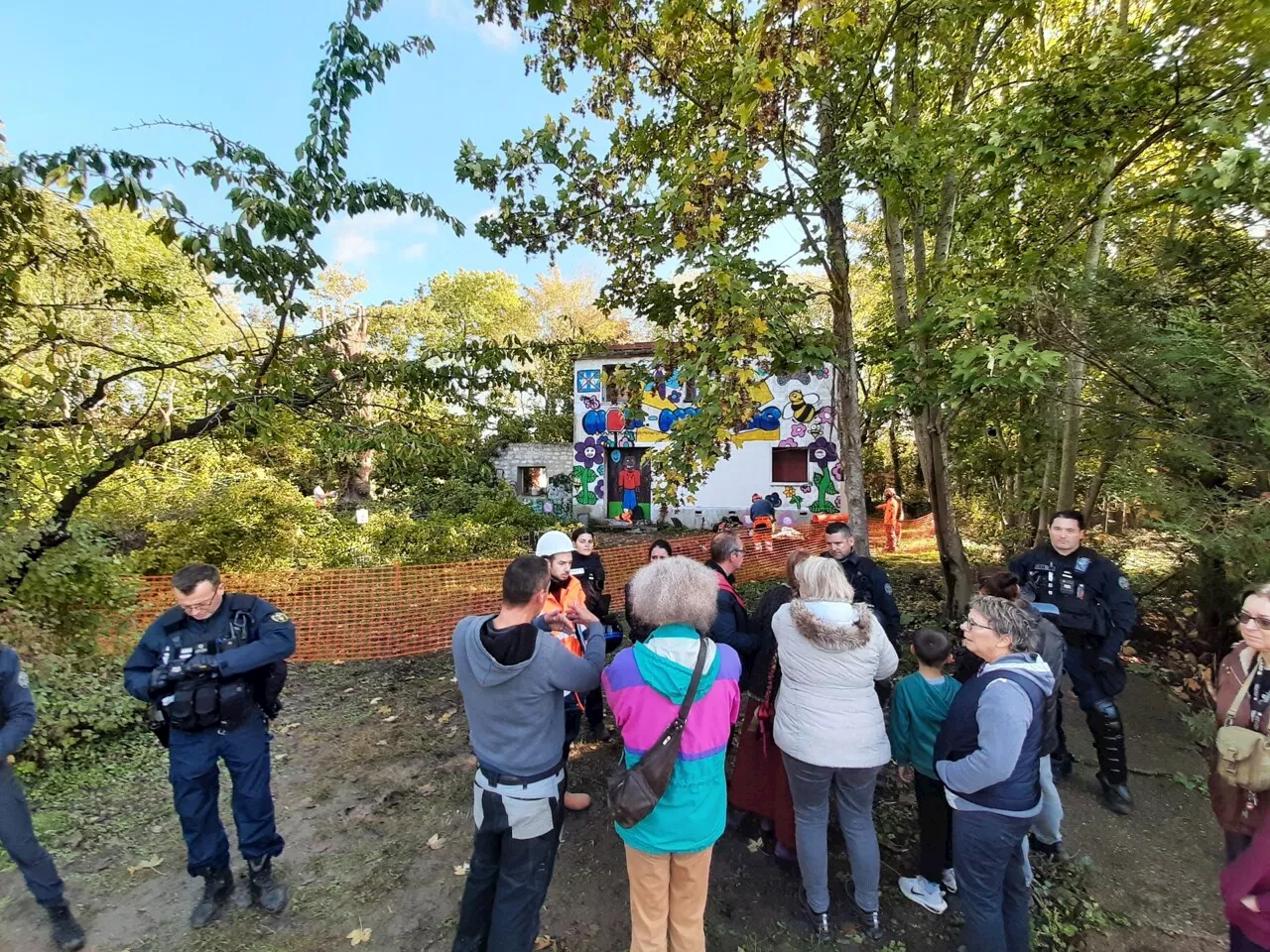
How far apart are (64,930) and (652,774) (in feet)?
9.75

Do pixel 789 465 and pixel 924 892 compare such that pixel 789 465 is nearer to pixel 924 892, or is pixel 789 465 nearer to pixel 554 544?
pixel 554 544

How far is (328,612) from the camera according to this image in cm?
707

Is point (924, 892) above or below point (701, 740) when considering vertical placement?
below

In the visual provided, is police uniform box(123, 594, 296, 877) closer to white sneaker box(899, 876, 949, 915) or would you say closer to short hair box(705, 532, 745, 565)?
short hair box(705, 532, 745, 565)

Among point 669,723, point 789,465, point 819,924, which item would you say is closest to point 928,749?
point 819,924

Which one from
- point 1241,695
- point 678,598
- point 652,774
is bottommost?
point 652,774

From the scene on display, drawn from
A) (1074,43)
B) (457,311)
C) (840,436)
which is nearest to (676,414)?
(840,436)

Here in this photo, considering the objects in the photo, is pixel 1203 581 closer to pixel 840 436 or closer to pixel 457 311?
pixel 840 436

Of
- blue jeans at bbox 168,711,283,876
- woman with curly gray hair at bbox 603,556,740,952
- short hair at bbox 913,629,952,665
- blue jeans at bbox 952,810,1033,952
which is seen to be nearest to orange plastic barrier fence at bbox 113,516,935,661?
blue jeans at bbox 168,711,283,876

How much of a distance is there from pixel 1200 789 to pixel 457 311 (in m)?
29.5

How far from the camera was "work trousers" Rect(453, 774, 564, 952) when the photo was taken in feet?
7.04

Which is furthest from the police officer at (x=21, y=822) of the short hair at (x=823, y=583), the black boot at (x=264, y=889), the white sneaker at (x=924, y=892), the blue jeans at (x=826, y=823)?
the white sneaker at (x=924, y=892)

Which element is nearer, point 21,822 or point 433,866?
point 21,822

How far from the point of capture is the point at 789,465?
1619cm
